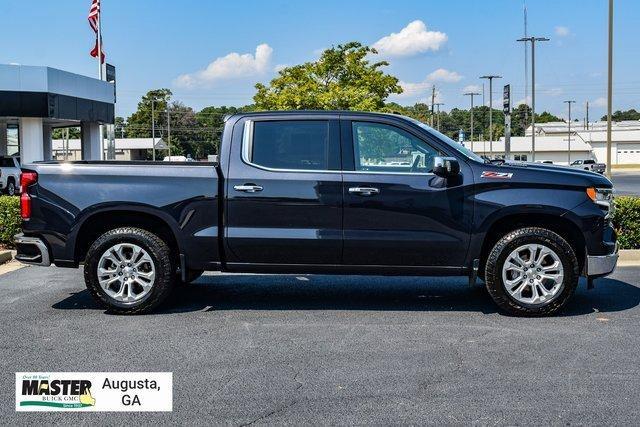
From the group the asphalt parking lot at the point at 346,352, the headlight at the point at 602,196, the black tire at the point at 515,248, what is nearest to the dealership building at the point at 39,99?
the asphalt parking lot at the point at 346,352

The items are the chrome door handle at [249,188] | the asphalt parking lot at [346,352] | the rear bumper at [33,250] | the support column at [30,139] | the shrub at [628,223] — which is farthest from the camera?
the support column at [30,139]

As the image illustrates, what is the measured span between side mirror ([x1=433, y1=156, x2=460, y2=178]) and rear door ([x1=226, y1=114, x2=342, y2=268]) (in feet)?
2.98

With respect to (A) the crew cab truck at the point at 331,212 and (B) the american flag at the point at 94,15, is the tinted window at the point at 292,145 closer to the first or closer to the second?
(A) the crew cab truck at the point at 331,212

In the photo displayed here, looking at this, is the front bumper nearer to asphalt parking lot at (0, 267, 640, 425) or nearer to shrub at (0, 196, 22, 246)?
asphalt parking lot at (0, 267, 640, 425)

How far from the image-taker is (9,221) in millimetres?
10562

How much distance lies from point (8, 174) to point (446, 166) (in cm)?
2566

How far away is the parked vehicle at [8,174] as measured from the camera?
91.4 feet

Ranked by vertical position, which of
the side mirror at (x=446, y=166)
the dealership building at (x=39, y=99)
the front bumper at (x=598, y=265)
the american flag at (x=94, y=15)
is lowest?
the front bumper at (x=598, y=265)

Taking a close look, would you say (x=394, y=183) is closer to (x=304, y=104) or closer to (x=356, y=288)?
(x=356, y=288)

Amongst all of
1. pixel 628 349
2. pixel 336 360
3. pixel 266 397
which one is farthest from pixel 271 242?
pixel 628 349

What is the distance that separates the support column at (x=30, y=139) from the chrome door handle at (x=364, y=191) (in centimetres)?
2417

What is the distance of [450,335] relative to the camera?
19.8ft

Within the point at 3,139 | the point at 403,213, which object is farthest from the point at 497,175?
the point at 3,139

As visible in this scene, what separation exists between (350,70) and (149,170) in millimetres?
29586
